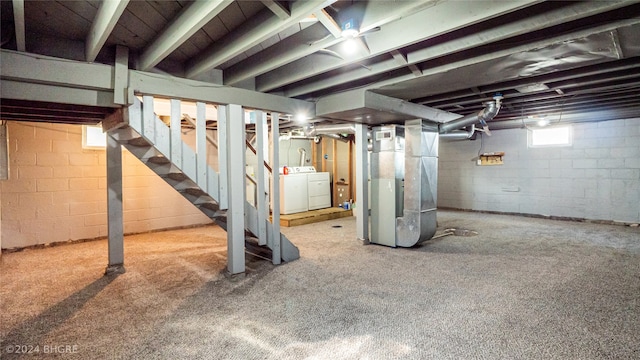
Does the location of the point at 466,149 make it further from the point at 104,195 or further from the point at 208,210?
the point at 104,195

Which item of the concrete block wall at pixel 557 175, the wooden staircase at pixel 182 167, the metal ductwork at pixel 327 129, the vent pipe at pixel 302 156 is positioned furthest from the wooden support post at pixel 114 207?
the concrete block wall at pixel 557 175

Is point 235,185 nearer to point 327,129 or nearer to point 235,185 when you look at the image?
point 235,185

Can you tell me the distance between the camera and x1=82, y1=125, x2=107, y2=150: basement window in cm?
452

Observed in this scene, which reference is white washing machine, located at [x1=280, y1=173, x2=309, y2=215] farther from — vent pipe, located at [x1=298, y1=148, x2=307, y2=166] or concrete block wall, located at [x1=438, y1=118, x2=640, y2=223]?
concrete block wall, located at [x1=438, y1=118, x2=640, y2=223]

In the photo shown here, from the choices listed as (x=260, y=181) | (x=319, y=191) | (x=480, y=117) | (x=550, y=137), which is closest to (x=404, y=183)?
(x=480, y=117)

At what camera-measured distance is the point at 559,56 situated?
2180 millimetres

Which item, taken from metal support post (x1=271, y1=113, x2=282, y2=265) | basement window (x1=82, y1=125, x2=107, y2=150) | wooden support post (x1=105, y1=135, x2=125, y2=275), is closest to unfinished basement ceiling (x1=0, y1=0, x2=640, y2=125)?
metal support post (x1=271, y1=113, x2=282, y2=265)

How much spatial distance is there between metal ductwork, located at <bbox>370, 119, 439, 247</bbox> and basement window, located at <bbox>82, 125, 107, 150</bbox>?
12.9ft

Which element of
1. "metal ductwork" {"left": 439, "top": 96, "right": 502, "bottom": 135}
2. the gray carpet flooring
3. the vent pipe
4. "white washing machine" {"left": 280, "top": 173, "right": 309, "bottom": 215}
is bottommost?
the gray carpet flooring

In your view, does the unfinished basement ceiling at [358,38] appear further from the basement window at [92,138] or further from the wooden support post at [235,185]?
the basement window at [92,138]

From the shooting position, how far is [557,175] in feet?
19.7

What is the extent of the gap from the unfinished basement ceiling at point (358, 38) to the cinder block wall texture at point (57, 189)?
2.70m

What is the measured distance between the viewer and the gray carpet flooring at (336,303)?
188 cm

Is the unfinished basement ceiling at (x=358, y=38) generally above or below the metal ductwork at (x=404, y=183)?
above
